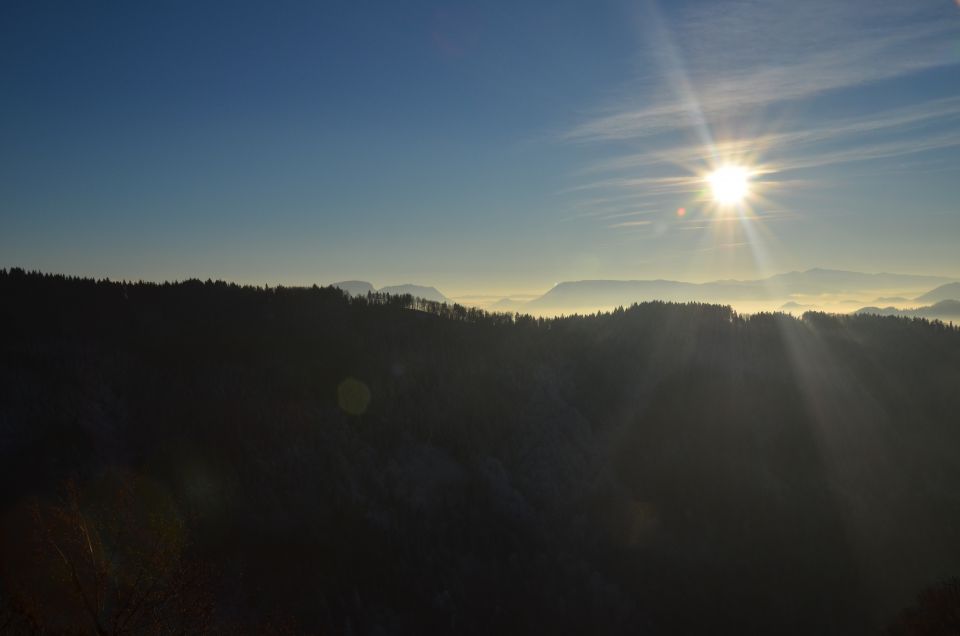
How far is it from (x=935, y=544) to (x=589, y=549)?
48290 mm

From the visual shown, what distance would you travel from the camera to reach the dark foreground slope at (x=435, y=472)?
4897cm

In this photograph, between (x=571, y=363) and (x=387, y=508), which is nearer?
(x=387, y=508)

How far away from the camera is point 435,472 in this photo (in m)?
69.5

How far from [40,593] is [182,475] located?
63.1ft

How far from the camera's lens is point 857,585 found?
75312 millimetres

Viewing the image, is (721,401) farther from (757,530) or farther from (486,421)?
(486,421)

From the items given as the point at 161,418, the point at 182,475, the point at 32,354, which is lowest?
the point at 182,475

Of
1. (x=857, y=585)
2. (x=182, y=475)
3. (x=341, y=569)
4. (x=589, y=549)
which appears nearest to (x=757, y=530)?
(x=857, y=585)

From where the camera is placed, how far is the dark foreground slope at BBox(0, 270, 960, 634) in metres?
49.0

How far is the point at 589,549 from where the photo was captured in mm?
69438

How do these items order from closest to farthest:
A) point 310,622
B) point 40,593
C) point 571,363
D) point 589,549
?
point 40,593, point 310,622, point 589,549, point 571,363

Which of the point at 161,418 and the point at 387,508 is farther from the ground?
the point at 161,418

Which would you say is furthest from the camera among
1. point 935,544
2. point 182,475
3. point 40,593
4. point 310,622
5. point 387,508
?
point 935,544

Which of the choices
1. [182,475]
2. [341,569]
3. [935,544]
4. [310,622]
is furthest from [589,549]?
[935,544]
